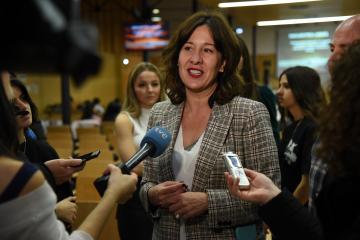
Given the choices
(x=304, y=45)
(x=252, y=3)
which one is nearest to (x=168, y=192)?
(x=252, y=3)

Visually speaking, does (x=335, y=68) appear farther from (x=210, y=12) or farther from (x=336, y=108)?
(x=210, y=12)

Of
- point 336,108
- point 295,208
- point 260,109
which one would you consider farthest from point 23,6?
point 260,109

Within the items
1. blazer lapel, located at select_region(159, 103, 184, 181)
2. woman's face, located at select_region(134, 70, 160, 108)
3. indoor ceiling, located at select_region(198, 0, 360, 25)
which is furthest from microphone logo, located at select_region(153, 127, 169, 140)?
indoor ceiling, located at select_region(198, 0, 360, 25)

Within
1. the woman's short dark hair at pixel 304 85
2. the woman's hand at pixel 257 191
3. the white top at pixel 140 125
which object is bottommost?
the white top at pixel 140 125

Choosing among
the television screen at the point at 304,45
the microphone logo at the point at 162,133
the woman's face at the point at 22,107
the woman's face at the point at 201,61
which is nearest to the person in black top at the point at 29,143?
the woman's face at the point at 22,107

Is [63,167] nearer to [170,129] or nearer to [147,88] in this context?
[170,129]

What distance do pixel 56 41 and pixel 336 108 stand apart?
0.71 meters

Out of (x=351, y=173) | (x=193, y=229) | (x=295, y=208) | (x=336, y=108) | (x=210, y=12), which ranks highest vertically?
(x=210, y=12)

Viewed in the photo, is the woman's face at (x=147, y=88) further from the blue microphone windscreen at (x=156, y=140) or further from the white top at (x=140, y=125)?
the blue microphone windscreen at (x=156, y=140)

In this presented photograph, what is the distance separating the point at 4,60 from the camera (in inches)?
23.5

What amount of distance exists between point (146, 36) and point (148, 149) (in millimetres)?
9110

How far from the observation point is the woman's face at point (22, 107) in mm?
1878

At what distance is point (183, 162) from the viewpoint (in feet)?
5.47

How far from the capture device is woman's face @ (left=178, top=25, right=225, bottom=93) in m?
1.71
